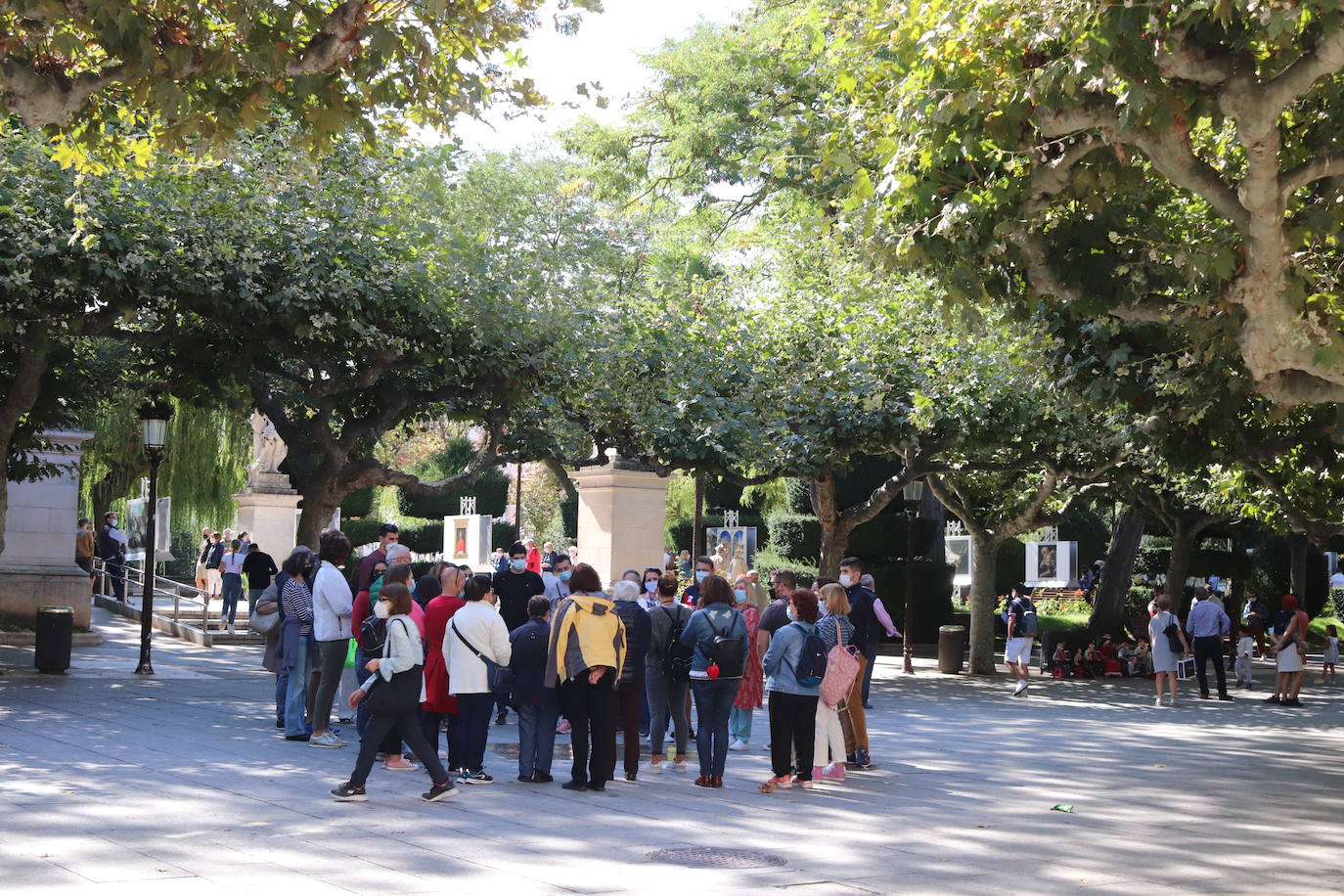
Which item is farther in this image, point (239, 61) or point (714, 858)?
point (239, 61)

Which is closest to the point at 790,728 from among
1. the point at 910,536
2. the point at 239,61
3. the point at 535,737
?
the point at 535,737

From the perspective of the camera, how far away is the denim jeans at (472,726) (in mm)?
10481

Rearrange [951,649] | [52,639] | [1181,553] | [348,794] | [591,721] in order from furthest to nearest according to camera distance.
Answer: [1181,553], [951,649], [52,639], [591,721], [348,794]

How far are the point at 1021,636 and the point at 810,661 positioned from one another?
1296 centimetres

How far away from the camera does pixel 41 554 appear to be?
24.2m

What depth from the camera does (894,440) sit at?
22766 millimetres

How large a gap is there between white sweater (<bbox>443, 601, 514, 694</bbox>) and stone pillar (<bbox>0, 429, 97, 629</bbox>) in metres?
15.8

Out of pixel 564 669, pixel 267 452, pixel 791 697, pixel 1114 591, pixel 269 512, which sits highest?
pixel 267 452

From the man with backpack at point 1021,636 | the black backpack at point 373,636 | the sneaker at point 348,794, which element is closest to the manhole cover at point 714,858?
the sneaker at point 348,794

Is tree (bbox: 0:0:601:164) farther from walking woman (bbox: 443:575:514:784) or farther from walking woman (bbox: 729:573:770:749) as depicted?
walking woman (bbox: 729:573:770:749)

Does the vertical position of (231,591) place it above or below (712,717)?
above

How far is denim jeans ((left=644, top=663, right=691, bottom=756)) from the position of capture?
11.8m

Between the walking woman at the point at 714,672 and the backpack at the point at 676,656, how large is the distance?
36 centimetres

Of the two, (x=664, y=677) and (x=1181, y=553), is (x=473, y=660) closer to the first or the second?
(x=664, y=677)
